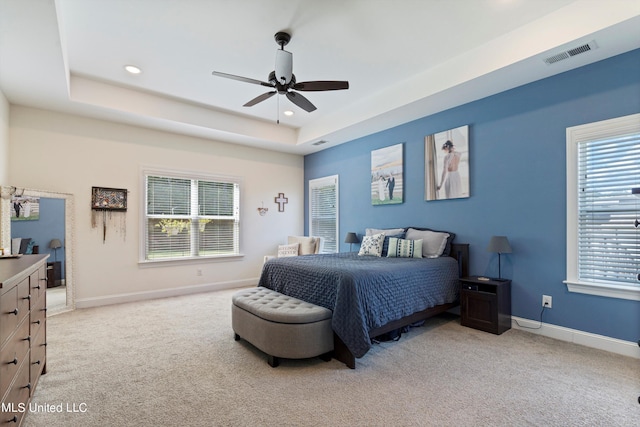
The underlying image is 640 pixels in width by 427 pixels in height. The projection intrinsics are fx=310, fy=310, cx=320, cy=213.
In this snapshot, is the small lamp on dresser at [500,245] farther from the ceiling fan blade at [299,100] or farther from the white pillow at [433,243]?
the ceiling fan blade at [299,100]

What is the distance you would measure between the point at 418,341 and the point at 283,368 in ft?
4.71

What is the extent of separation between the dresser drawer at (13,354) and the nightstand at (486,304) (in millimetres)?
3823

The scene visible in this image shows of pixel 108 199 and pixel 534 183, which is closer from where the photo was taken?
pixel 534 183

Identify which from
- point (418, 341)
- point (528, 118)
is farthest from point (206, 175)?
point (528, 118)

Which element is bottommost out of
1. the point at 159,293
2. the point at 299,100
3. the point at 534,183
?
the point at 159,293

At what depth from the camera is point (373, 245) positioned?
4.43m

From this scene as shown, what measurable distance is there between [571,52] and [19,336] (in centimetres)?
469

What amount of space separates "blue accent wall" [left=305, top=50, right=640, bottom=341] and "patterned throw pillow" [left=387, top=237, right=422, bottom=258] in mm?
585

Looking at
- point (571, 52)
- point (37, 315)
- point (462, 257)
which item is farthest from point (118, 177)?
point (571, 52)

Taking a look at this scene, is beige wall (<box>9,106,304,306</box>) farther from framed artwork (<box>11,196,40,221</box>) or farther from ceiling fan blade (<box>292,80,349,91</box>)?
ceiling fan blade (<box>292,80,349,91</box>)

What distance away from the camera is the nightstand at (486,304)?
3342 millimetres

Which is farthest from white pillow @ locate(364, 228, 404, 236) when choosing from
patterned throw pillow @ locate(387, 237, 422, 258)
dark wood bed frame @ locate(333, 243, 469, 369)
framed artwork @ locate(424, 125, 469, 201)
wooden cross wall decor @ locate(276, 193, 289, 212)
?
wooden cross wall decor @ locate(276, 193, 289, 212)

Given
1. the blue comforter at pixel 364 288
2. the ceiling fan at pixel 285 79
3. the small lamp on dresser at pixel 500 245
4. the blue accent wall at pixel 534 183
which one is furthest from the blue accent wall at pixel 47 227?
the small lamp on dresser at pixel 500 245

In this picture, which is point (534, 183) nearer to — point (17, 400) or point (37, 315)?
point (17, 400)
